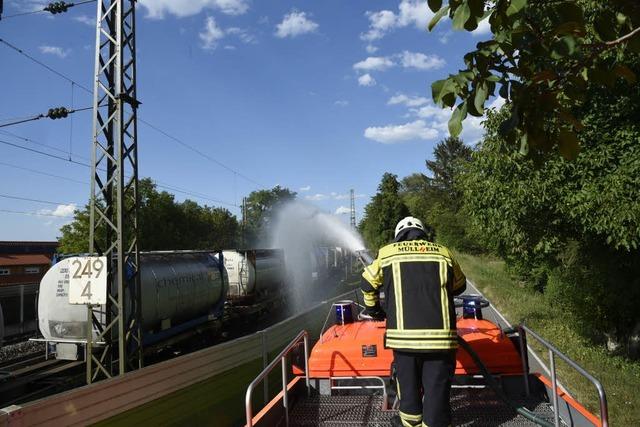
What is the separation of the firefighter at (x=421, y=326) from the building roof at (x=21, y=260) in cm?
4988

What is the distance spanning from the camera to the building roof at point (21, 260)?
45.2 m

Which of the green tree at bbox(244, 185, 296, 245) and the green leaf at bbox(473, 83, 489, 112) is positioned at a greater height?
the green tree at bbox(244, 185, 296, 245)

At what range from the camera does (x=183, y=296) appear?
14.5 metres

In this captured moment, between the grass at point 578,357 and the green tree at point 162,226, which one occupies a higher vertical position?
the green tree at point 162,226

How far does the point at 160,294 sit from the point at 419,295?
1063 centimetres

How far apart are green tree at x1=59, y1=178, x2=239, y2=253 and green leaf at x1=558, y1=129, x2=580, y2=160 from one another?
3785 centimetres

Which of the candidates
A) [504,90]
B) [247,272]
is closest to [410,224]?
[504,90]

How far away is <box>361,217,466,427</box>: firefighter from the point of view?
3.75m

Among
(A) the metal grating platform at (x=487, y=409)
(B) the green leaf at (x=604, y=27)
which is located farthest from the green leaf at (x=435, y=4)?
(A) the metal grating platform at (x=487, y=409)

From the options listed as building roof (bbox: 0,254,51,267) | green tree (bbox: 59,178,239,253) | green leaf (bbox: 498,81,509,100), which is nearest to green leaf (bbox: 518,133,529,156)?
green leaf (bbox: 498,81,509,100)

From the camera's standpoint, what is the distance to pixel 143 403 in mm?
5246

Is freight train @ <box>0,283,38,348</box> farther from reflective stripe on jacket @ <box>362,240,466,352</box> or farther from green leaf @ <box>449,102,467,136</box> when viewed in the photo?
green leaf @ <box>449,102,467,136</box>

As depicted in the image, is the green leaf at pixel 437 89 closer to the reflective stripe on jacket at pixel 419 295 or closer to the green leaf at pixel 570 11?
the green leaf at pixel 570 11

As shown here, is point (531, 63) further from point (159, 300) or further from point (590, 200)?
point (159, 300)
